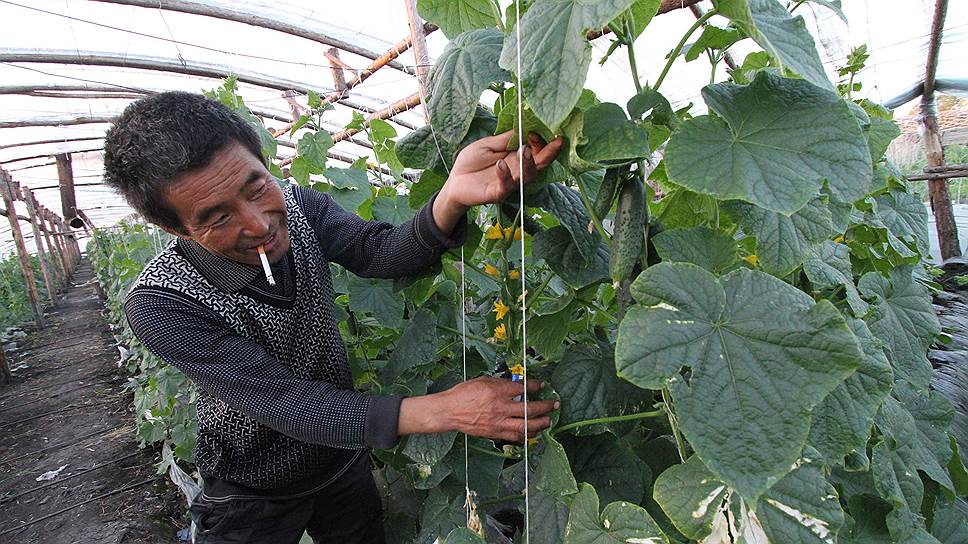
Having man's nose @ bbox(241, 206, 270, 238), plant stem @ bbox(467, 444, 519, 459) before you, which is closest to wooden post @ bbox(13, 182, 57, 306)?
man's nose @ bbox(241, 206, 270, 238)

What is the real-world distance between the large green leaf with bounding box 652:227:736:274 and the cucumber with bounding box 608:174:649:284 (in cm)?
3

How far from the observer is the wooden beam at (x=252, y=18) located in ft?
15.2

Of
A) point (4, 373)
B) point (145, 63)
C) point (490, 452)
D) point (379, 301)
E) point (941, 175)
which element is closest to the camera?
point (490, 452)

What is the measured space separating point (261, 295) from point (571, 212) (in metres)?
0.77

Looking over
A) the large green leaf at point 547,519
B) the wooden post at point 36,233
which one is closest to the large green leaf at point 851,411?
the large green leaf at point 547,519

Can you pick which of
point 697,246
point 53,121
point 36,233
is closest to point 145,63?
point 53,121

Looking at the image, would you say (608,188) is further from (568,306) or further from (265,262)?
(265,262)

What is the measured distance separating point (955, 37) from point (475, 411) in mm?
4950

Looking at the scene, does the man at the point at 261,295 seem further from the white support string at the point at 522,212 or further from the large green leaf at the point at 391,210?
the large green leaf at the point at 391,210

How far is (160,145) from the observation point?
44.0 inches

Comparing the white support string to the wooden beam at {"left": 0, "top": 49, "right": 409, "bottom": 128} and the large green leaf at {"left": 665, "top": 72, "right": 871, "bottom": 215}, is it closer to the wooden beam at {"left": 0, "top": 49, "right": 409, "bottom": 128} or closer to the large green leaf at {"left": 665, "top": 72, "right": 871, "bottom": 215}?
the large green leaf at {"left": 665, "top": 72, "right": 871, "bottom": 215}

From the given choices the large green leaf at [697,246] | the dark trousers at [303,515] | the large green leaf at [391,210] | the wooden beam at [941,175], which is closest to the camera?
the large green leaf at [697,246]

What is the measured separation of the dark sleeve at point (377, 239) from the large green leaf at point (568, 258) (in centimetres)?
25

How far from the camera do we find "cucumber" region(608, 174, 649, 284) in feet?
2.57
